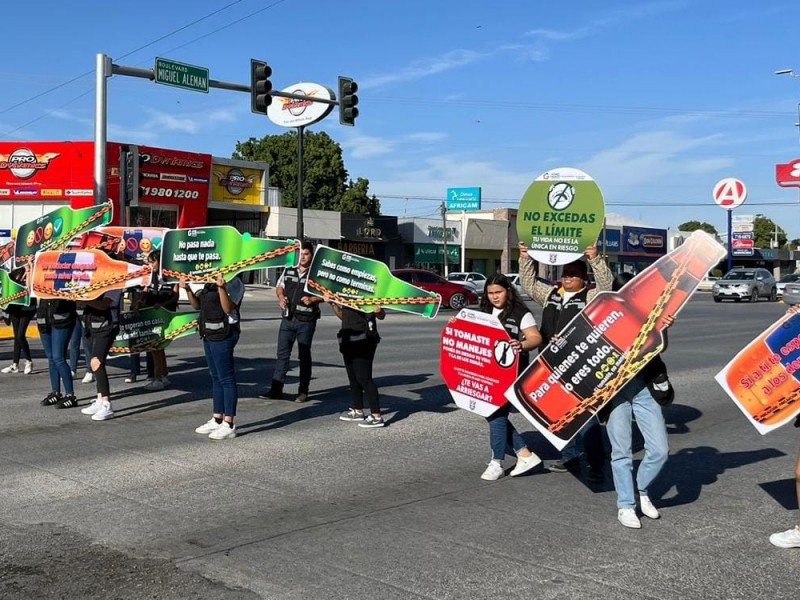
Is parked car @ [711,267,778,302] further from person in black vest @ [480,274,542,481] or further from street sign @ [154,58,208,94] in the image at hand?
person in black vest @ [480,274,542,481]

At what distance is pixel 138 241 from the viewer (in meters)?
10.7

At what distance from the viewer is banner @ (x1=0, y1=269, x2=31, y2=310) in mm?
11830

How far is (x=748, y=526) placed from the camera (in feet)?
18.4

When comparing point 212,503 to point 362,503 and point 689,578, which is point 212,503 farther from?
point 689,578

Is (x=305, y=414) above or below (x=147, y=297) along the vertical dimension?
below

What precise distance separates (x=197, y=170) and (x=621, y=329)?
36194 millimetres

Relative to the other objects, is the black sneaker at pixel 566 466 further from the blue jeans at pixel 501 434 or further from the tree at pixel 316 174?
the tree at pixel 316 174

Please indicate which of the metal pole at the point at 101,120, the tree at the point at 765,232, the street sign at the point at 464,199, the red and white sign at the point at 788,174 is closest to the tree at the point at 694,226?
the tree at the point at 765,232

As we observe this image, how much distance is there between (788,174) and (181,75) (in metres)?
28.9

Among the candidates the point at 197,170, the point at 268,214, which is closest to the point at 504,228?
the point at 268,214

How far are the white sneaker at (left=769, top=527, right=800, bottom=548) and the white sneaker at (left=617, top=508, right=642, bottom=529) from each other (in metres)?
0.81

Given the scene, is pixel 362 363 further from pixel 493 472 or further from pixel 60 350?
pixel 60 350

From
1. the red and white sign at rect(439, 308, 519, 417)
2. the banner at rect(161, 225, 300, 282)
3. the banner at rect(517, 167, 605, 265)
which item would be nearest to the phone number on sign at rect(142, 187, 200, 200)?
the banner at rect(161, 225, 300, 282)

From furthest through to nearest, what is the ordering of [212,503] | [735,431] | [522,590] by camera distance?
1. [735,431]
2. [212,503]
3. [522,590]
